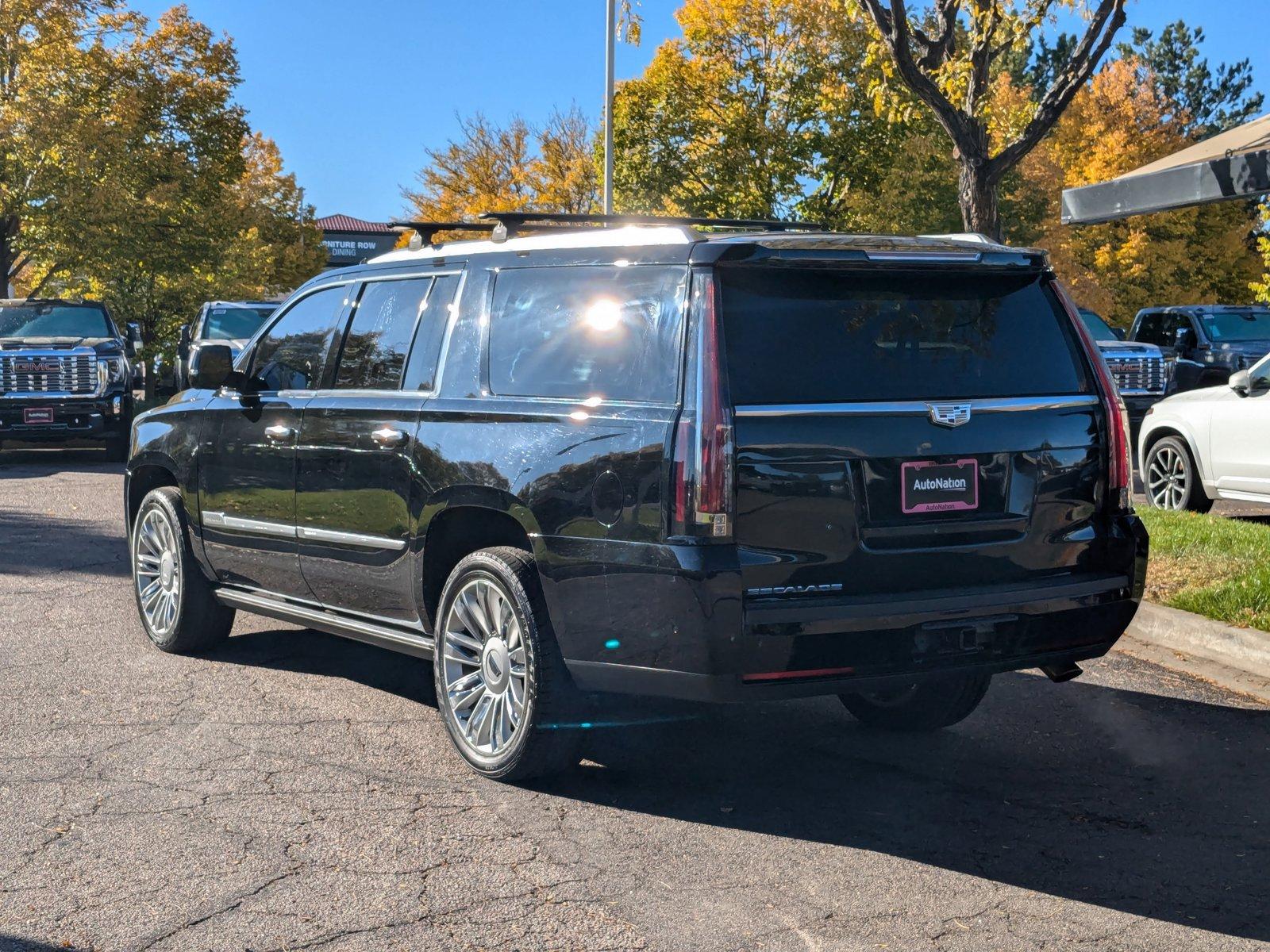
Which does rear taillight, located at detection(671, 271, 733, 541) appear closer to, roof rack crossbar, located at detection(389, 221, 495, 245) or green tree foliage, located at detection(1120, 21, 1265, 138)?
roof rack crossbar, located at detection(389, 221, 495, 245)

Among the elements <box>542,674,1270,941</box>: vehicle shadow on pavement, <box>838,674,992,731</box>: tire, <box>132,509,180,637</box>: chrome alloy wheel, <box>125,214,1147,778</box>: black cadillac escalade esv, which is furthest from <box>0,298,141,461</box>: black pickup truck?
<box>838,674,992,731</box>: tire

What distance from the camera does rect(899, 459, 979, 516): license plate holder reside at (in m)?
4.80

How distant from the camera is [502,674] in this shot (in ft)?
17.7

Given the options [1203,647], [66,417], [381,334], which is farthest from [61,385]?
[1203,647]

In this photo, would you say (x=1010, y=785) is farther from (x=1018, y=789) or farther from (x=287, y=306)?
(x=287, y=306)

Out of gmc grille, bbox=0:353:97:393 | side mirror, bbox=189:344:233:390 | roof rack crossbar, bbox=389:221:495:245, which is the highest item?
roof rack crossbar, bbox=389:221:495:245

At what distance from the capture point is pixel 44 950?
3.82 meters

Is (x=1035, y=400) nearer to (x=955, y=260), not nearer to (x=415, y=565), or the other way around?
(x=955, y=260)

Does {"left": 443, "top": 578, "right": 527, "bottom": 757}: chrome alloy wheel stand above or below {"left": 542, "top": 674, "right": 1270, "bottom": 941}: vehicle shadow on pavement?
above

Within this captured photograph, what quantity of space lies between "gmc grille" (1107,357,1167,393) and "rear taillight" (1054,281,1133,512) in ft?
55.2

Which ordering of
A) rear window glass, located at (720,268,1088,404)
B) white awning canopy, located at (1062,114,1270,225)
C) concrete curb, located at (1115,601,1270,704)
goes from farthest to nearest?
white awning canopy, located at (1062,114,1270,225)
concrete curb, located at (1115,601,1270,704)
rear window glass, located at (720,268,1088,404)

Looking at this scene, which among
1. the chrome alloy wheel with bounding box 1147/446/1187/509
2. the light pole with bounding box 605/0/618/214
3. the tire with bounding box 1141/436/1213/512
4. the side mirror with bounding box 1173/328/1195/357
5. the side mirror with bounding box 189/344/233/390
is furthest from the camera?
the light pole with bounding box 605/0/618/214

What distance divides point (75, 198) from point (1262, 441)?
22823 mm

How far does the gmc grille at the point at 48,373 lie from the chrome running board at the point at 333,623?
43.9ft
